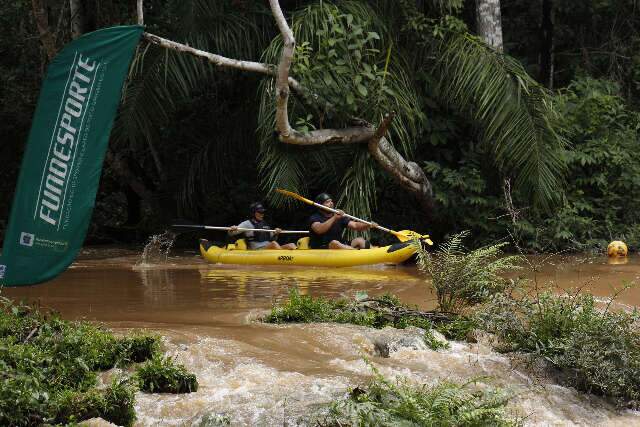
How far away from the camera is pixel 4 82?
57.0 ft

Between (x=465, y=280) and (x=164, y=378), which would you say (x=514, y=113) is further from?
(x=164, y=378)

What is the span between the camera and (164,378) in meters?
6.54

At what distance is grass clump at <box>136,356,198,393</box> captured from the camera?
6504 millimetres

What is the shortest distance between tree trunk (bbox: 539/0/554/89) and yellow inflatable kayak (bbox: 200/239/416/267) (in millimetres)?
6646

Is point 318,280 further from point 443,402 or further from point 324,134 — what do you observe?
point 443,402

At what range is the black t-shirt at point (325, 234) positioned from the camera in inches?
558

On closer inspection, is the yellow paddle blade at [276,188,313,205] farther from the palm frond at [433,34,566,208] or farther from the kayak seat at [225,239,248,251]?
the palm frond at [433,34,566,208]

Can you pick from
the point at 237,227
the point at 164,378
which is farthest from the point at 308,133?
the point at 164,378

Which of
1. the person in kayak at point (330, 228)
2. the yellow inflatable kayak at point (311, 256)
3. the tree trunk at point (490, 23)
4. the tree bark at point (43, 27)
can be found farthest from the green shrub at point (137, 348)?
the tree trunk at point (490, 23)

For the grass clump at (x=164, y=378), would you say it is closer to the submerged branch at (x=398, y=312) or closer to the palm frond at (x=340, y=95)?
Answer: the submerged branch at (x=398, y=312)

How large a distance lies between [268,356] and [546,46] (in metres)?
12.9

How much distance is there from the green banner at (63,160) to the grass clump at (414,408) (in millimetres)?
3251

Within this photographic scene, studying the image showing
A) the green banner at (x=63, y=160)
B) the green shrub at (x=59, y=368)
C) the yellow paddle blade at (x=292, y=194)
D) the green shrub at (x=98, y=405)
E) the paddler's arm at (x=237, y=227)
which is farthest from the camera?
the paddler's arm at (x=237, y=227)

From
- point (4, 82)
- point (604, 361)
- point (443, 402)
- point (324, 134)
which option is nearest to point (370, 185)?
point (324, 134)
